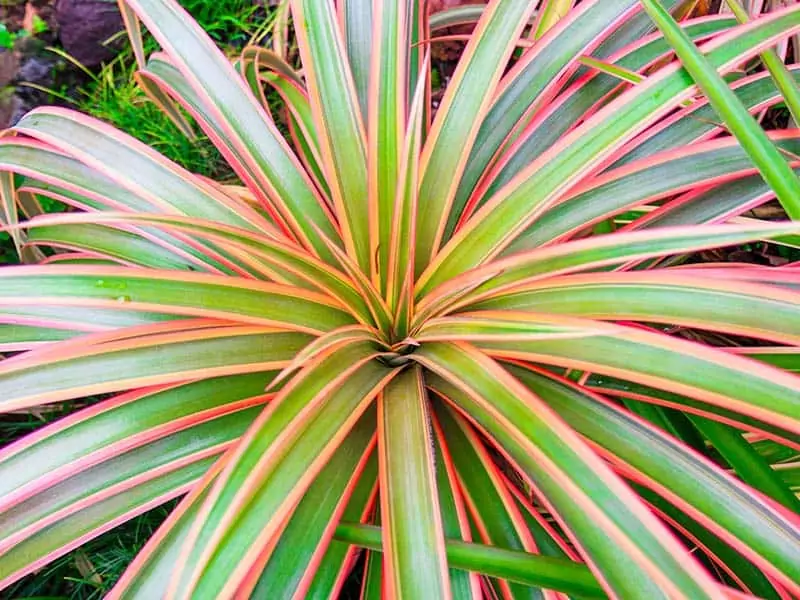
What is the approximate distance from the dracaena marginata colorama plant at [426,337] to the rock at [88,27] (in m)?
1.09

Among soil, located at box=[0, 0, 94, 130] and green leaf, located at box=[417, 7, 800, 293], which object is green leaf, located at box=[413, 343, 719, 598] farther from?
soil, located at box=[0, 0, 94, 130]

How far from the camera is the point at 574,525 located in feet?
1.77

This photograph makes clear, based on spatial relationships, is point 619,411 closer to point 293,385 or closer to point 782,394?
point 782,394

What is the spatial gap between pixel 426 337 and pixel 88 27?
1.72 m

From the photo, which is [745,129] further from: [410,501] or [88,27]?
[88,27]

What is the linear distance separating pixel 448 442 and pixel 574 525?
0.25 metres

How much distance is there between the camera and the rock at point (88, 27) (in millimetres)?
1816

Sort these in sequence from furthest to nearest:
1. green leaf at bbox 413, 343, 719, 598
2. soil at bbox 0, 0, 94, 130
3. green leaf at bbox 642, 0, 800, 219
→ soil at bbox 0, 0, 94, 130 → green leaf at bbox 642, 0, 800, 219 → green leaf at bbox 413, 343, 719, 598

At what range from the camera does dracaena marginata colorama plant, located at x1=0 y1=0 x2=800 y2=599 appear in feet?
1.84

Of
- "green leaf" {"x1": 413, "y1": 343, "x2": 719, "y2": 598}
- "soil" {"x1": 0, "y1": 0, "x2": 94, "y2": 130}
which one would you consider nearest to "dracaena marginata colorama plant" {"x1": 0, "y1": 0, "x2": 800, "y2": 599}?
"green leaf" {"x1": 413, "y1": 343, "x2": 719, "y2": 598}

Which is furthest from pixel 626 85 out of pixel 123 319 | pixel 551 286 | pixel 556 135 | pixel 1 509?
pixel 1 509

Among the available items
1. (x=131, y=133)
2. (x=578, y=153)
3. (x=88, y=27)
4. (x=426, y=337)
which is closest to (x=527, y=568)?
(x=426, y=337)

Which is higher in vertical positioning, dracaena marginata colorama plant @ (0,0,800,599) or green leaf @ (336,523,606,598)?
dracaena marginata colorama plant @ (0,0,800,599)

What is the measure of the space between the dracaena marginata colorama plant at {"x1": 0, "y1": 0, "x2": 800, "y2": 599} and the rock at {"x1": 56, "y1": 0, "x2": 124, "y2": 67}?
1087 millimetres
